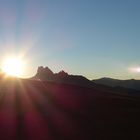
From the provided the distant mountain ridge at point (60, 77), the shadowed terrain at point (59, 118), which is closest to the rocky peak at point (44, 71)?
the distant mountain ridge at point (60, 77)

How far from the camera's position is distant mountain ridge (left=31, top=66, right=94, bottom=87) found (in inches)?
5688

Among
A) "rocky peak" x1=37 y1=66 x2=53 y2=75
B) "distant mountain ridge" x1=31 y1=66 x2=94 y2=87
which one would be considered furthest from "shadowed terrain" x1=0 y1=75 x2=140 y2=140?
"rocky peak" x1=37 y1=66 x2=53 y2=75

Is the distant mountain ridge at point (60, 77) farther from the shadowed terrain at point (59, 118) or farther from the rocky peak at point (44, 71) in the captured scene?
the shadowed terrain at point (59, 118)

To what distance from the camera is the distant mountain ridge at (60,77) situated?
144475 mm

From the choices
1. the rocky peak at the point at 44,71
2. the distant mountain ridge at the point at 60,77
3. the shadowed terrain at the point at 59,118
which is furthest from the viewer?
the rocky peak at the point at 44,71

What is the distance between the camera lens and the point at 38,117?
93.3 ft

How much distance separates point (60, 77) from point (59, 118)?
390ft

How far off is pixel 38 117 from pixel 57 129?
378 centimetres

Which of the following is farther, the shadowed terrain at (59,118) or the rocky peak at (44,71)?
the rocky peak at (44,71)

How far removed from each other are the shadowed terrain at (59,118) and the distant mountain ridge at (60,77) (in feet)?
336

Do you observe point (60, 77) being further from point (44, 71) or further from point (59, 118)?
point (59, 118)

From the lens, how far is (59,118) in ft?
95.5

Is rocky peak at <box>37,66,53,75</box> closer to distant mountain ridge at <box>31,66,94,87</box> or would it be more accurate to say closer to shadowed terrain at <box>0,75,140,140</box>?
distant mountain ridge at <box>31,66,94,87</box>

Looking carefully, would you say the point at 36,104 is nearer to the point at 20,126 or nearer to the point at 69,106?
the point at 69,106
